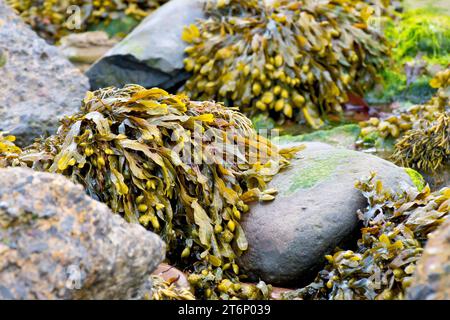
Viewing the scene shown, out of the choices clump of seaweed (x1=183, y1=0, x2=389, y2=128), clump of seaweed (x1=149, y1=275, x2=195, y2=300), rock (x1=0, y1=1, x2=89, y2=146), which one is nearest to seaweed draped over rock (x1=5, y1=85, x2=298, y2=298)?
clump of seaweed (x1=149, y1=275, x2=195, y2=300)

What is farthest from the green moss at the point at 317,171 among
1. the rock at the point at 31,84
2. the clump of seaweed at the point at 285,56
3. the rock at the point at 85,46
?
the rock at the point at 85,46

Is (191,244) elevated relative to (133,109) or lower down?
lower down

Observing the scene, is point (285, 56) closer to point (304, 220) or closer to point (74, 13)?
point (304, 220)

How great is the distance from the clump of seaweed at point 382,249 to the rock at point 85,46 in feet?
13.3

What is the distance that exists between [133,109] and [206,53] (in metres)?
2.42

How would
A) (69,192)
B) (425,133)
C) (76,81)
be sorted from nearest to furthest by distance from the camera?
(69,192)
(425,133)
(76,81)

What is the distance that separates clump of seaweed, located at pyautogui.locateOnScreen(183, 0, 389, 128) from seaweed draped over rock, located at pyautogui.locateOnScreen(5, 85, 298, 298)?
2.00 metres

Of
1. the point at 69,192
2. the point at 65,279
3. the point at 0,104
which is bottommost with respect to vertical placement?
the point at 0,104

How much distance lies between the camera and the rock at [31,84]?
5035 mm

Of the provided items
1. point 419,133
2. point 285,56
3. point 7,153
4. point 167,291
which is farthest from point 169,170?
point 285,56
